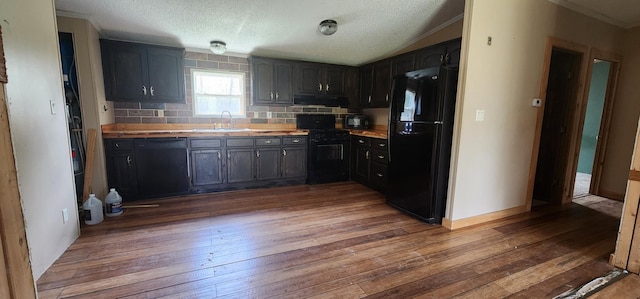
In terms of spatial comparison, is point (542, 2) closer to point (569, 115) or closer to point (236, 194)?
point (569, 115)

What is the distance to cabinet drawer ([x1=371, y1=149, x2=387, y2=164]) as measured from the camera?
12.2ft

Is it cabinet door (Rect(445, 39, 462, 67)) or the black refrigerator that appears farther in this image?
cabinet door (Rect(445, 39, 462, 67))

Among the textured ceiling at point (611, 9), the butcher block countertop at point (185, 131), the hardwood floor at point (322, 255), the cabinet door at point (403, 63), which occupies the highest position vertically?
the textured ceiling at point (611, 9)

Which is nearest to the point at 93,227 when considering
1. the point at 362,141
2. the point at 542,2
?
the point at 362,141

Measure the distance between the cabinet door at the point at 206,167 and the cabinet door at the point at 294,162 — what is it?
0.94 m

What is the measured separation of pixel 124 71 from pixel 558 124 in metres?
5.60

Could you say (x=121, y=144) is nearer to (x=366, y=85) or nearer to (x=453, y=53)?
(x=366, y=85)

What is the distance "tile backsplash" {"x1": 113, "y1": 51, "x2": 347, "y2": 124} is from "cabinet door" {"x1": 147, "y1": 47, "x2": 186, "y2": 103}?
19 cm

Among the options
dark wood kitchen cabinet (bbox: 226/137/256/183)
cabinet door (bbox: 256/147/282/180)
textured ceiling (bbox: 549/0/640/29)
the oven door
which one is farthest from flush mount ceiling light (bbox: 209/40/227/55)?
textured ceiling (bbox: 549/0/640/29)

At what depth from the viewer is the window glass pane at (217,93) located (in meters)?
4.04

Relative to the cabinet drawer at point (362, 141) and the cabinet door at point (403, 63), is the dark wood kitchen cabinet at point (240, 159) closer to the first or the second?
the cabinet drawer at point (362, 141)

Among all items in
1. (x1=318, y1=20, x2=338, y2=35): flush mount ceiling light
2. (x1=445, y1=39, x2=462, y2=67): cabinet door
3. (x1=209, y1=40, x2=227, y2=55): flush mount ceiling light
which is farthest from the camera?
(x1=209, y1=40, x2=227, y2=55): flush mount ceiling light

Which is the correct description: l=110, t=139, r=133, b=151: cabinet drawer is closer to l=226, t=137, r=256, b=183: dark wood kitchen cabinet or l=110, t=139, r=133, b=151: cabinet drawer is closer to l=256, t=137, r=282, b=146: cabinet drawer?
l=226, t=137, r=256, b=183: dark wood kitchen cabinet

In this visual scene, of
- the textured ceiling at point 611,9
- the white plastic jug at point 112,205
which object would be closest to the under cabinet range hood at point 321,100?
the white plastic jug at point 112,205
